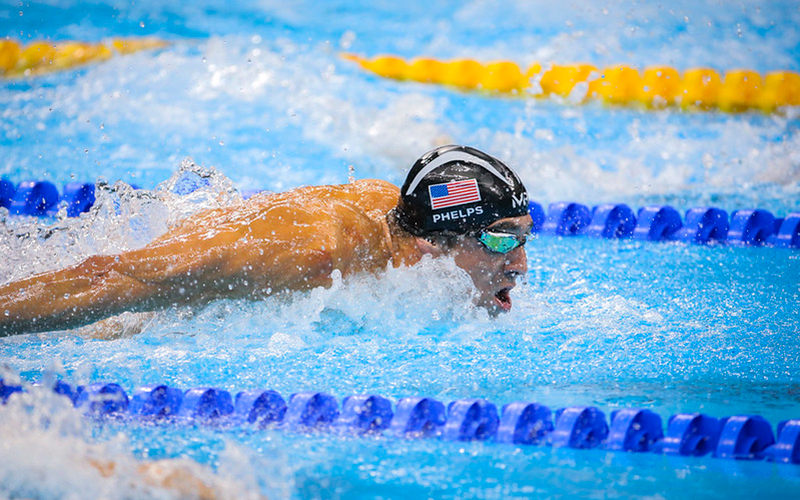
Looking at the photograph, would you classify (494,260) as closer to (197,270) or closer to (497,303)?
(497,303)

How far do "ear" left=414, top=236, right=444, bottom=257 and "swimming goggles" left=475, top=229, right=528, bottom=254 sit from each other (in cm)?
14

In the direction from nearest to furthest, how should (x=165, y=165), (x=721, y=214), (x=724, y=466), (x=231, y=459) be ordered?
1. (x=231, y=459)
2. (x=724, y=466)
3. (x=721, y=214)
4. (x=165, y=165)

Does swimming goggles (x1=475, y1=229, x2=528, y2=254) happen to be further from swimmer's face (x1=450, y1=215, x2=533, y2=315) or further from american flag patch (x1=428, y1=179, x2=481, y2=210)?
american flag patch (x1=428, y1=179, x2=481, y2=210)

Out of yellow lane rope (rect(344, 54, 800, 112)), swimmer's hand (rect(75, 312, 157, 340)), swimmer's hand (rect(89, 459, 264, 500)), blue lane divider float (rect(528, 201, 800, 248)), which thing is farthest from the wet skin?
yellow lane rope (rect(344, 54, 800, 112))

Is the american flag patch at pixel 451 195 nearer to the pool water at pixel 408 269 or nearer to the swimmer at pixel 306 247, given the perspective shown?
the swimmer at pixel 306 247

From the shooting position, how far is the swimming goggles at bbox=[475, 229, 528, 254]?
288cm

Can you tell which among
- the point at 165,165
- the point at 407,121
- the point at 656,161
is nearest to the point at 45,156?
the point at 165,165

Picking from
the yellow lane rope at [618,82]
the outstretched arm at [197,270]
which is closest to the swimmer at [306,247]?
the outstretched arm at [197,270]

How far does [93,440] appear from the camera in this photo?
2109 millimetres

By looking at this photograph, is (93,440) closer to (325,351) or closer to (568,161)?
(325,351)

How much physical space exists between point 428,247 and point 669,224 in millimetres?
2162

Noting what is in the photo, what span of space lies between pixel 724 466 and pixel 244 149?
4456 millimetres

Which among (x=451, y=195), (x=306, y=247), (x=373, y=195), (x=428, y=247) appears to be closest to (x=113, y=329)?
(x=306, y=247)

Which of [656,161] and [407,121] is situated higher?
[407,121]
